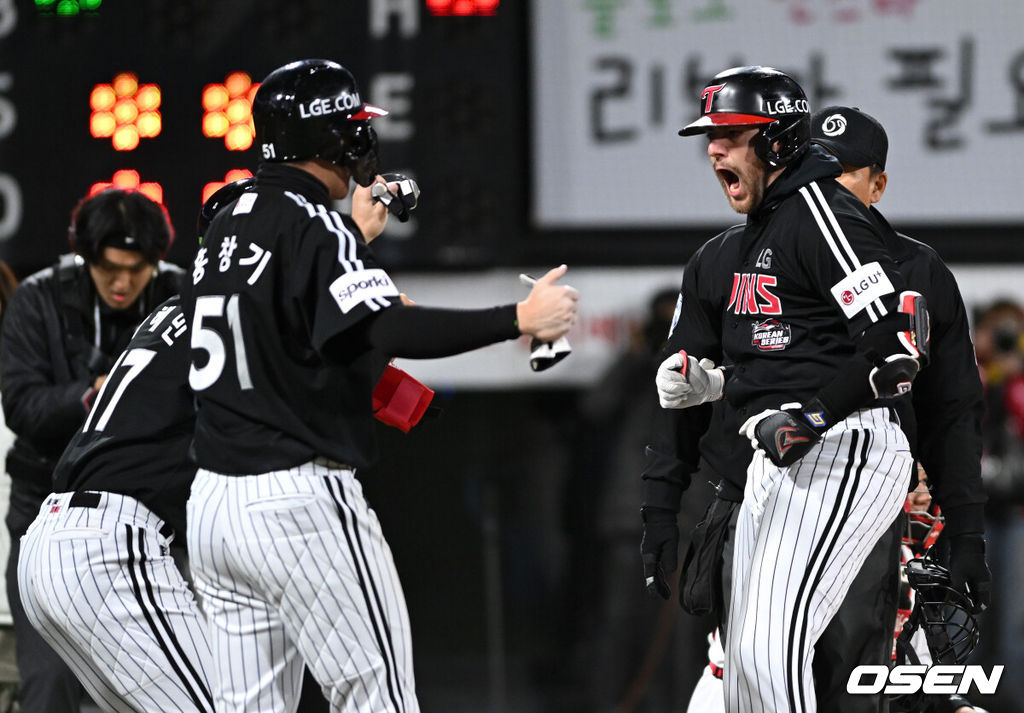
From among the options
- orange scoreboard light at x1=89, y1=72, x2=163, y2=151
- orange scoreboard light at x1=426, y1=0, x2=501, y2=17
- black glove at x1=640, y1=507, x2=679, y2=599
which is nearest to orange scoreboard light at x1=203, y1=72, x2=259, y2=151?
orange scoreboard light at x1=89, y1=72, x2=163, y2=151

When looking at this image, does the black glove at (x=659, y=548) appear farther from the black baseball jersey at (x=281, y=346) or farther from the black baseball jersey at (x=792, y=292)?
the black baseball jersey at (x=281, y=346)

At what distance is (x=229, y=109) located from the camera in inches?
239

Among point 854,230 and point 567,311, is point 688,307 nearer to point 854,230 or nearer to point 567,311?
point 854,230

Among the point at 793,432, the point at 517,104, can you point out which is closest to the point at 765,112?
the point at 793,432

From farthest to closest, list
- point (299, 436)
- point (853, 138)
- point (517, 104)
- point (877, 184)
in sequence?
1. point (517, 104)
2. point (877, 184)
3. point (853, 138)
4. point (299, 436)

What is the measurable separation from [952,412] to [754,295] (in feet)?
2.31

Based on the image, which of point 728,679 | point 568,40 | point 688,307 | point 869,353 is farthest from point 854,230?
point 568,40

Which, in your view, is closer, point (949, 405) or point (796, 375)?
point (796, 375)

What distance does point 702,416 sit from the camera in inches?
164

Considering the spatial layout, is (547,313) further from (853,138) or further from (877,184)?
(877,184)

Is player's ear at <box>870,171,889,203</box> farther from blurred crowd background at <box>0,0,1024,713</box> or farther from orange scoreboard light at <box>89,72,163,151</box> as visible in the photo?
orange scoreboard light at <box>89,72,163,151</box>

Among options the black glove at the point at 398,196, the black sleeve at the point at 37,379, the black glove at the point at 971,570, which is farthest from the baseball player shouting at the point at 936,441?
the black sleeve at the point at 37,379

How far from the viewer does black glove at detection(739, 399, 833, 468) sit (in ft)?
11.3

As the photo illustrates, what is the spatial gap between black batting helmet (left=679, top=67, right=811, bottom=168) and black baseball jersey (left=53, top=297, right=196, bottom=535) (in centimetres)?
141
